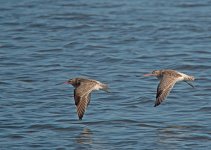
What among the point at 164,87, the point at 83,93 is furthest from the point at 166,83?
the point at 83,93

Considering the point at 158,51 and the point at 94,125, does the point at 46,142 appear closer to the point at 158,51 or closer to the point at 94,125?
the point at 94,125

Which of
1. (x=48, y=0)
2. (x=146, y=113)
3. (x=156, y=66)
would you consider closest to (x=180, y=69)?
(x=156, y=66)

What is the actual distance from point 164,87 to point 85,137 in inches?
76.4

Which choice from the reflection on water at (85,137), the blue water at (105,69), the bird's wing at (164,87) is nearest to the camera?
the reflection on water at (85,137)

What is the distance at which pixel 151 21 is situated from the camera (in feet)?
95.8

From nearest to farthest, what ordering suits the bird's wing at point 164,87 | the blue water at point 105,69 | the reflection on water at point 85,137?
the reflection on water at point 85,137, the blue water at point 105,69, the bird's wing at point 164,87

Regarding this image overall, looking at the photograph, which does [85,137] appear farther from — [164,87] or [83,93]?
[164,87]

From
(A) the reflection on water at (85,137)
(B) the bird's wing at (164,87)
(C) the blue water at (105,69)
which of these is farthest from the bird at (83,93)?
(B) the bird's wing at (164,87)

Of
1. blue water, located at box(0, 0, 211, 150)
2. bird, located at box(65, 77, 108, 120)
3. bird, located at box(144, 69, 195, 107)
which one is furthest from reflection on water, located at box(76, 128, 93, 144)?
bird, located at box(144, 69, 195, 107)

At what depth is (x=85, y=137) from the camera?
1753 cm

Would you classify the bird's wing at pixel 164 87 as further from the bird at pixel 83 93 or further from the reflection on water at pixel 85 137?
the reflection on water at pixel 85 137

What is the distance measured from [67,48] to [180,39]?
3484 millimetres

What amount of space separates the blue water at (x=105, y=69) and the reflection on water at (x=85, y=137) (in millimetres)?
Result: 19

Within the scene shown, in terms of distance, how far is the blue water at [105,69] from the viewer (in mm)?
17688
